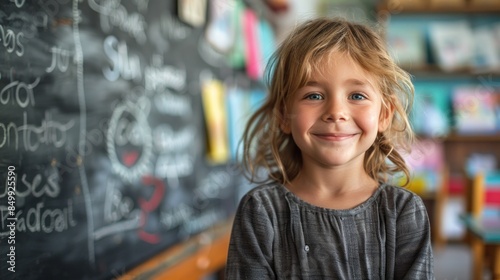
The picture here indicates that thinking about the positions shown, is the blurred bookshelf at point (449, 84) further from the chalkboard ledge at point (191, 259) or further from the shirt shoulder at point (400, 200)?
the shirt shoulder at point (400, 200)

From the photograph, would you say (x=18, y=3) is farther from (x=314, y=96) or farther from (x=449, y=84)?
(x=449, y=84)

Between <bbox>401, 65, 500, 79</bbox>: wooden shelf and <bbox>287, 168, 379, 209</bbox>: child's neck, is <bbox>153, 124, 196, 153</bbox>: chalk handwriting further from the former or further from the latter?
<bbox>401, 65, 500, 79</bbox>: wooden shelf

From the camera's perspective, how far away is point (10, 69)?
1.14 meters

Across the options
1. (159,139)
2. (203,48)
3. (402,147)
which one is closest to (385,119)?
(402,147)

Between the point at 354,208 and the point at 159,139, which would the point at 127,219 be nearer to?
the point at 159,139

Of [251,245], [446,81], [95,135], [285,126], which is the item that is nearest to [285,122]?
[285,126]

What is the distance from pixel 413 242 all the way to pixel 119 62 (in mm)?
1069

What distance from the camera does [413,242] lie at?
98 cm

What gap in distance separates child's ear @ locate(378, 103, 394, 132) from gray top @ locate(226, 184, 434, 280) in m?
0.12

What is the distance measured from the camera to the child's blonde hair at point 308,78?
1000 millimetres

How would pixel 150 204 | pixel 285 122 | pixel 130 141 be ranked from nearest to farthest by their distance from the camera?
pixel 285 122
pixel 130 141
pixel 150 204

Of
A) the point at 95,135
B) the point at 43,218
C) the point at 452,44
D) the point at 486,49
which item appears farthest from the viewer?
the point at 452,44

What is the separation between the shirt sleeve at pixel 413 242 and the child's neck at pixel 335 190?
0.07 m

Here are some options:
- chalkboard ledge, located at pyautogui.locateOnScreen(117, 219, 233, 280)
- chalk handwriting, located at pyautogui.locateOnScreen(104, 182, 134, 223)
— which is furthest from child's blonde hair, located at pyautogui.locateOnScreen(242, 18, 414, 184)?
chalkboard ledge, located at pyautogui.locateOnScreen(117, 219, 233, 280)
